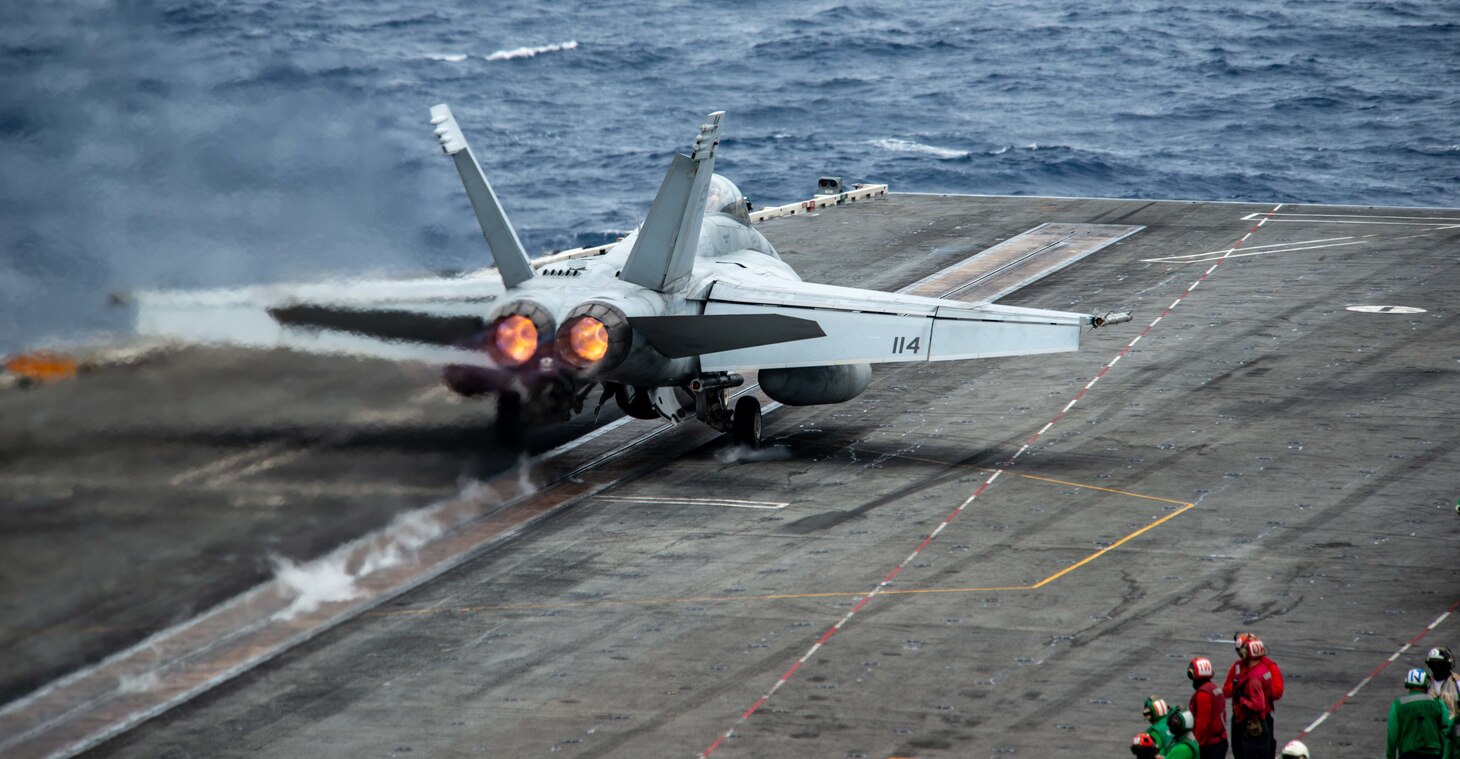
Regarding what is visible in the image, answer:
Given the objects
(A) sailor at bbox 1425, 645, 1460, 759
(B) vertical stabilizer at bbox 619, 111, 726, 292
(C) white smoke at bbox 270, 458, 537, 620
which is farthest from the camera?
(B) vertical stabilizer at bbox 619, 111, 726, 292

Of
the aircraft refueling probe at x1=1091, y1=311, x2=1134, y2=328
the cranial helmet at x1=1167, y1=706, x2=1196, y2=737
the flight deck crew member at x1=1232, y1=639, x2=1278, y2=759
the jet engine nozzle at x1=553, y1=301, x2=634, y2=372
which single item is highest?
the jet engine nozzle at x1=553, y1=301, x2=634, y2=372

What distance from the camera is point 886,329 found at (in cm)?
3431

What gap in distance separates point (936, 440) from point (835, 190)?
30.7 meters

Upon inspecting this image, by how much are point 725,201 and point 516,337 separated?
861 centimetres

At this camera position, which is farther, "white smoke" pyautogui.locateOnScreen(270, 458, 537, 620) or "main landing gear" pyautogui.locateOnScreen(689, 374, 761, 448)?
"main landing gear" pyautogui.locateOnScreen(689, 374, 761, 448)

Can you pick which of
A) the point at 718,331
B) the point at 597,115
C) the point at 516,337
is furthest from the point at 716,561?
the point at 597,115

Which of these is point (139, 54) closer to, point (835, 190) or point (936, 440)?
point (936, 440)

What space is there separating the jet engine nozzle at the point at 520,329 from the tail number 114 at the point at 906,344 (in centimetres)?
701

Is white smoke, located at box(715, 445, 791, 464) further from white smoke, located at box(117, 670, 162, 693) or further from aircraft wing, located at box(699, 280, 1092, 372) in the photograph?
white smoke, located at box(117, 670, 162, 693)

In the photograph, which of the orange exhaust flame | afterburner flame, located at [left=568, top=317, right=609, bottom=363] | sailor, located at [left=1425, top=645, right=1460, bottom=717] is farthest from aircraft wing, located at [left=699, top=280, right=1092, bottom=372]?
sailor, located at [left=1425, top=645, right=1460, bottom=717]

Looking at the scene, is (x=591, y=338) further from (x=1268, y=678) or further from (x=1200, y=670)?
(x=1268, y=678)

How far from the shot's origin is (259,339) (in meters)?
29.7

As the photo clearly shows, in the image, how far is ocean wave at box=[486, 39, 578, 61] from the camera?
11003cm

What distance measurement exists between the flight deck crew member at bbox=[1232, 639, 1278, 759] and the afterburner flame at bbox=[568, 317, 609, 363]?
15.3m
